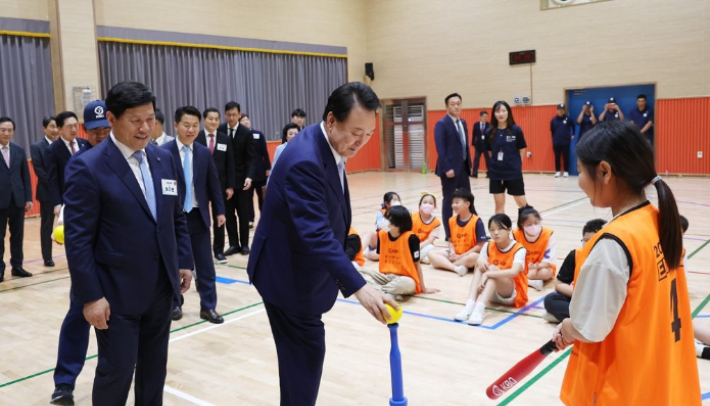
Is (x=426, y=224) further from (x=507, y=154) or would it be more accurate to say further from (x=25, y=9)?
(x=25, y=9)

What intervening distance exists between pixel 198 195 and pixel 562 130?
12.7m

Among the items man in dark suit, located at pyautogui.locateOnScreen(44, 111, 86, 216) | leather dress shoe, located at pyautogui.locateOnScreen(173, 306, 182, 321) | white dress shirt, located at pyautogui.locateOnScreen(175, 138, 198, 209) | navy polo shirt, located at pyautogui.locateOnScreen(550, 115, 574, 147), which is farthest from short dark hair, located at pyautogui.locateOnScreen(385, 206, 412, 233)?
navy polo shirt, located at pyautogui.locateOnScreen(550, 115, 574, 147)

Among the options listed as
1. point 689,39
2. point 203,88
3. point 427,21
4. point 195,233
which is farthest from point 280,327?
point 427,21

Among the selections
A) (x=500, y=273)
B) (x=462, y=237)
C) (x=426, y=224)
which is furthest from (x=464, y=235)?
(x=500, y=273)

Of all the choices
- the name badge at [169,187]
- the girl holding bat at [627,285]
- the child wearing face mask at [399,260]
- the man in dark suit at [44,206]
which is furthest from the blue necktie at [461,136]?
the girl holding bat at [627,285]

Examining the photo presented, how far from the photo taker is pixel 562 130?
16141 mm

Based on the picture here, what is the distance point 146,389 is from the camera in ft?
9.86

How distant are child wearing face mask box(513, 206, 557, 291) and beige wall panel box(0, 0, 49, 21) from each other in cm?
1057

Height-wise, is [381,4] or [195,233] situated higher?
[381,4]

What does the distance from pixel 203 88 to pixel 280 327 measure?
535 inches

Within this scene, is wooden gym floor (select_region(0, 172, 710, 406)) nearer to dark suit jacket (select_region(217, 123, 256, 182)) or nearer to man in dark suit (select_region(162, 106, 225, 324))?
man in dark suit (select_region(162, 106, 225, 324))

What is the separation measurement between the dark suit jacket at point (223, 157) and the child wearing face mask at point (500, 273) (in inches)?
133

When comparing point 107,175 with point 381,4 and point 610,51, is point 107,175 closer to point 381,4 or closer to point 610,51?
point 610,51

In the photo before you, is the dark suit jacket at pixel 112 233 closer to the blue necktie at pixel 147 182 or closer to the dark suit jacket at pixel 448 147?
the blue necktie at pixel 147 182
